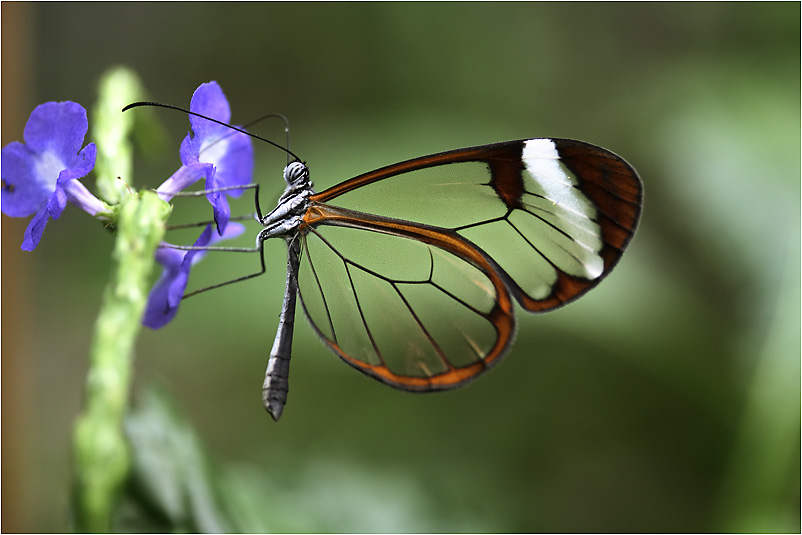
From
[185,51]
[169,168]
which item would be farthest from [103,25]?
[169,168]

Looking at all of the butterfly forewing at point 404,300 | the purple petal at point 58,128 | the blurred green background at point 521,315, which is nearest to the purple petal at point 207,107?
the purple petal at point 58,128

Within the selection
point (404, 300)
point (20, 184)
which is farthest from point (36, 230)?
point (404, 300)

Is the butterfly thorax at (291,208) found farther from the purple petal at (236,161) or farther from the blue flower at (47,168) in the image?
the blue flower at (47,168)

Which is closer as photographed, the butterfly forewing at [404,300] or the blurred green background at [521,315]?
the butterfly forewing at [404,300]

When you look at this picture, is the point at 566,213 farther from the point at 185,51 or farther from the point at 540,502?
the point at 185,51

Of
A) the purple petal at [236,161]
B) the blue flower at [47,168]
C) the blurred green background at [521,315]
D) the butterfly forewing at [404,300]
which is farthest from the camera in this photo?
the blurred green background at [521,315]

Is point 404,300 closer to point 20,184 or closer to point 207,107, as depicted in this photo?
point 207,107

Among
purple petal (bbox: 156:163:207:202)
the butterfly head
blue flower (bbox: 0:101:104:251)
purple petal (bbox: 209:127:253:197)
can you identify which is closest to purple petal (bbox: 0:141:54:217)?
blue flower (bbox: 0:101:104:251)
